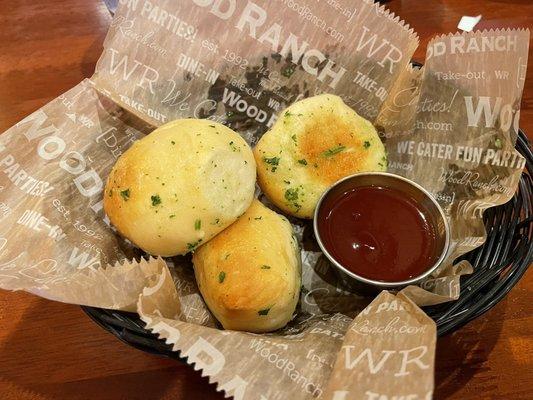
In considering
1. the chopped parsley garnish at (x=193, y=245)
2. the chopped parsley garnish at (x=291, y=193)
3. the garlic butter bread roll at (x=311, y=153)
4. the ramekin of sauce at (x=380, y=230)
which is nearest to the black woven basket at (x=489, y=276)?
the ramekin of sauce at (x=380, y=230)

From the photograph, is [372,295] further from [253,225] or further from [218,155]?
[218,155]

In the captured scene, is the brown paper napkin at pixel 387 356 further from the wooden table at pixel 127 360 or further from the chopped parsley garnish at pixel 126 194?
the chopped parsley garnish at pixel 126 194

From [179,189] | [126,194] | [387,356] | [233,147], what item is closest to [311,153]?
[233,147]

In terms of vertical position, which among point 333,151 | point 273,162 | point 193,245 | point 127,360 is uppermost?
point 333,151

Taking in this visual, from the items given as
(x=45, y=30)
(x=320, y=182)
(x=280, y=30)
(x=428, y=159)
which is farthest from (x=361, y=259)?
(x=45, y=30)

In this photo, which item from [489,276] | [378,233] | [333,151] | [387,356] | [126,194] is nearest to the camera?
[387,356]

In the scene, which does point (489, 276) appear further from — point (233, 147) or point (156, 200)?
point (156, 200)
